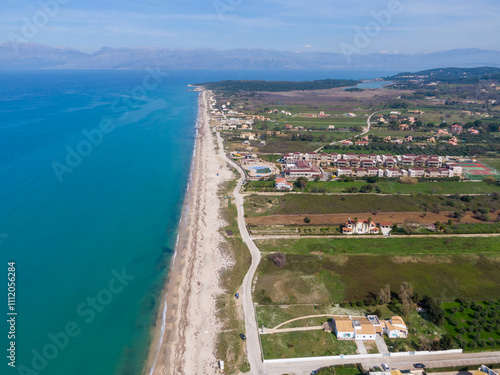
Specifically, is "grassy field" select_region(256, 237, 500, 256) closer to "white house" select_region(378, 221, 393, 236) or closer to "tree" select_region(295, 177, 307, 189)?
"white house" select_region(378, 221, 393, 236)

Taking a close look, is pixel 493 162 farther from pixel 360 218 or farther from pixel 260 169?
pixel 260 169

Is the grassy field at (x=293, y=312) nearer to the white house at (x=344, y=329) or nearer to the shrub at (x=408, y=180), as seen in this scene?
the white house at (x=344, y=329)

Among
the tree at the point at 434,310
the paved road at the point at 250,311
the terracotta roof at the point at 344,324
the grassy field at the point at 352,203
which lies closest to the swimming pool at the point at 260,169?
the grassy field at the point at 352,203

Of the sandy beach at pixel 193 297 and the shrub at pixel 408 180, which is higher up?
the shrub at pixel 408 180

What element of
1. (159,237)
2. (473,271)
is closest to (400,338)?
(473,271)

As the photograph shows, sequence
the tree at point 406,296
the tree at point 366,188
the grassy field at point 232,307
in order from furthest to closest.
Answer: the tree at point 366,188
the tree at point 406,296
the grassy field at point 232,307

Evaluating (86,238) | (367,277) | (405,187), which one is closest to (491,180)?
(405,187)
